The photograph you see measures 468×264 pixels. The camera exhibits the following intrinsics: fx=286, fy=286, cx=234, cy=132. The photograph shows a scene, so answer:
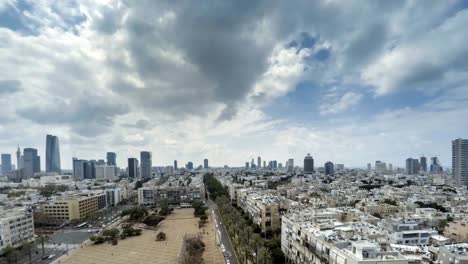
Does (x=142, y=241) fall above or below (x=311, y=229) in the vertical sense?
below

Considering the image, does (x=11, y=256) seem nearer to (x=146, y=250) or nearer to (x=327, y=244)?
(x=146, y=250)

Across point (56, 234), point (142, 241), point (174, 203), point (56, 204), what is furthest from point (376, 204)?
point (56, 204)

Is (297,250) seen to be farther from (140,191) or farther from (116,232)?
(140,191)

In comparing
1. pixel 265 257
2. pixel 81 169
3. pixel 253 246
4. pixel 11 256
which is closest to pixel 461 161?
pixel 253 246

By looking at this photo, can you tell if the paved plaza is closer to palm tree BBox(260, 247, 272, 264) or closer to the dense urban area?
the dense urban area

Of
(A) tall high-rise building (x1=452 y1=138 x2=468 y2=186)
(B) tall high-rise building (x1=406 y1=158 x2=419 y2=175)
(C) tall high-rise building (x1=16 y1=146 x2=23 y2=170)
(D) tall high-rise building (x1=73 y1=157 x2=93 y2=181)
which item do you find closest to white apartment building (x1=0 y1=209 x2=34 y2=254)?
(A) tall high-rise building (x1=452 y1=138 x2=468 y2=186)
